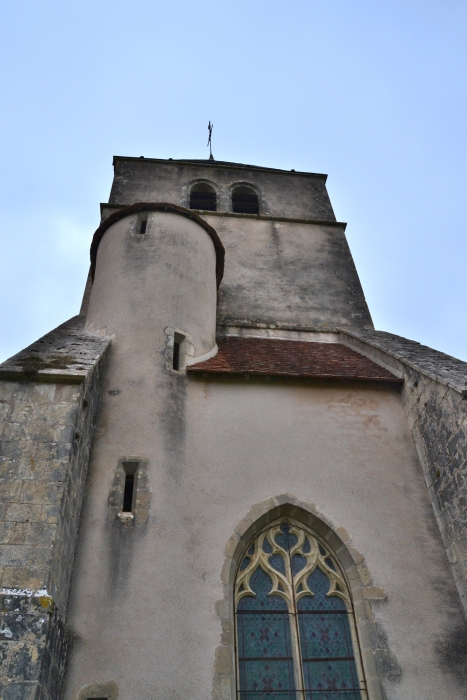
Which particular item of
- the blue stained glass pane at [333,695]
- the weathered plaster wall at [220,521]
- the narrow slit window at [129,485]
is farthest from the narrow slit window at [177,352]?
the blue stained glass pane at [333,695]

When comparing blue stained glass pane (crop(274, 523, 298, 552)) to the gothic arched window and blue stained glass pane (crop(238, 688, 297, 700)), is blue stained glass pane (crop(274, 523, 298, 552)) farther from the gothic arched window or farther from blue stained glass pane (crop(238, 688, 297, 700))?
blue stained glass pane (crop(238, 688, 297, 700))

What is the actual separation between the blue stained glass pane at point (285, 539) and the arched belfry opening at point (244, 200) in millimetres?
8918

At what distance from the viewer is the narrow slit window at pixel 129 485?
639cm

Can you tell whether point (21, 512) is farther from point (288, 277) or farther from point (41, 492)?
point (288, 277)

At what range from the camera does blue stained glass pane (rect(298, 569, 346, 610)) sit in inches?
244

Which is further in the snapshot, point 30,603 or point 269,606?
point 269,606

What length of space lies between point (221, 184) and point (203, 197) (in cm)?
56

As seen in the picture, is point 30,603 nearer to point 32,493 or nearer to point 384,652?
point 32,493

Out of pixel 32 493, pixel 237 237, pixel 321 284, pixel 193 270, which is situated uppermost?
pixel 237 237

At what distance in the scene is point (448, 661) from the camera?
18.8ft

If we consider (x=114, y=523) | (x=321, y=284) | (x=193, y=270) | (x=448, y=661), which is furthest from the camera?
(x=321, y=284)

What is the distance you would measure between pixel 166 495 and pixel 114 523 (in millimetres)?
647

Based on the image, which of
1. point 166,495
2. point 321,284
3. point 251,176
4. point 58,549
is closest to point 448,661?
point 166,495

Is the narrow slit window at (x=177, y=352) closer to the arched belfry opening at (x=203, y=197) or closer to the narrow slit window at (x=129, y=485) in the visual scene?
the narrow slit window at (x=129, y=485)
